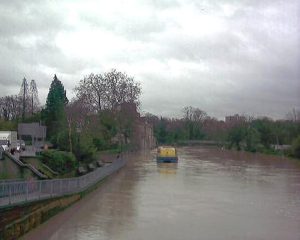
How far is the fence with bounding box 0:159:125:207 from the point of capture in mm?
16609

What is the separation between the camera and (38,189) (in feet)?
65.6

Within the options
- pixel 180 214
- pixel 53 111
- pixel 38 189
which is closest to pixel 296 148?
pixel 53 111

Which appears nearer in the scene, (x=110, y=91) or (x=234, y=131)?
(x=110, y=91)

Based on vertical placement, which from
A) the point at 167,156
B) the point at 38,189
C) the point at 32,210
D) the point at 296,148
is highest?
the point at 296,148

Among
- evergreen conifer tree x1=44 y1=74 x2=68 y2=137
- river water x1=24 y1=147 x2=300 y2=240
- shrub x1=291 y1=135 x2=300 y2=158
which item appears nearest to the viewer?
river water x1=24 y1=147 x2=300 y2=240

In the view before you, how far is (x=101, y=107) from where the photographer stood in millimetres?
64500

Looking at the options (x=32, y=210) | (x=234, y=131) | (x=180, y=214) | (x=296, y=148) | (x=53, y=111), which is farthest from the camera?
(x=234, y=131)

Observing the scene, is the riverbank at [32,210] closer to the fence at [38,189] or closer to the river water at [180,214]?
the fence at [38,189]

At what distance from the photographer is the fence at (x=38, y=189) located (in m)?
16.6

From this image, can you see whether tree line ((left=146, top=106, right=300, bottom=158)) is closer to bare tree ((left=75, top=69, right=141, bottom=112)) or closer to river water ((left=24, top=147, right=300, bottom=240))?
bare tree ((left=75, top=69, right=141, bottom=112))

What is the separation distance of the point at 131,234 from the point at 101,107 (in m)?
47.6

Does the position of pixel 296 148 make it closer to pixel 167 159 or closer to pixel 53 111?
pixel 167 159

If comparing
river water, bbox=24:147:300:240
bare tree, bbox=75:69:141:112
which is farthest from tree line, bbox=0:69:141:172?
river water, bbox=24:147:300:240

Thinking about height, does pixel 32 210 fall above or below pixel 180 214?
above
